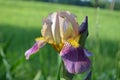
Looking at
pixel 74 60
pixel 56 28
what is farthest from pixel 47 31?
pixel 74 60

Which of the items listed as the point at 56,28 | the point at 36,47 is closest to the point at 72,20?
the point at 56,28

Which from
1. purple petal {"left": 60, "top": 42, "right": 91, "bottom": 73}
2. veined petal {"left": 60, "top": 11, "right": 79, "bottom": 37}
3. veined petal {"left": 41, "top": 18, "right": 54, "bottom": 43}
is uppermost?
veined petal {"left": 60, "top": 11, "right": 79, "bottom": 37}

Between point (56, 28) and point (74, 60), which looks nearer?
point (74, 60)

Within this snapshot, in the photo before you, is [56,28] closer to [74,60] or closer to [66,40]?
[66,40]

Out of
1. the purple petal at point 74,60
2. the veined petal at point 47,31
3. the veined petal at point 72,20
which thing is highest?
the veined petal at point 72,20

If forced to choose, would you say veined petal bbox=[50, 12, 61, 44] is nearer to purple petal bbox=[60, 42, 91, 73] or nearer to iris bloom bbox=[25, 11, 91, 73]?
iris bloom bbox=[25, 11, 91, 73]

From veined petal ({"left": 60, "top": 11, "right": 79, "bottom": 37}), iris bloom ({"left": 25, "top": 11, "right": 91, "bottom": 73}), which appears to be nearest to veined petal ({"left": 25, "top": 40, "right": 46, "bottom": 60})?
iris bloom ({"left": 25, "top": 11, "right": 91, "bottom": 73})

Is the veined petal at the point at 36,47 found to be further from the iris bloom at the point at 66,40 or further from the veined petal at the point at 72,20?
the veined petal at the point at 72,20

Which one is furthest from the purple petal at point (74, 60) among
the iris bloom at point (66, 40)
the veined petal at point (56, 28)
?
the veined petal at point (56, 28)

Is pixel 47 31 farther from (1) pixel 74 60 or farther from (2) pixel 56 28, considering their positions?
(1) pixel 74 60
